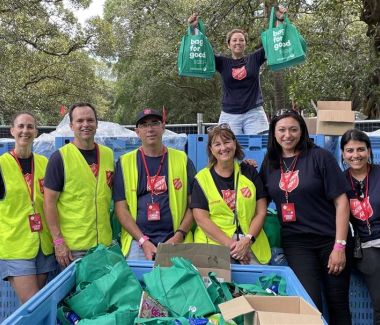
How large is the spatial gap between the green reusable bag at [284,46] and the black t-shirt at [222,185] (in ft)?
5.84

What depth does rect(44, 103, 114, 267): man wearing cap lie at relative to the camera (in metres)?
3.07

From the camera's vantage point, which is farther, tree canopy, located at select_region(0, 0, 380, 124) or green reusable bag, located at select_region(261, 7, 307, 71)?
tree canopy, located at select_region(0, 0, 380, 124)

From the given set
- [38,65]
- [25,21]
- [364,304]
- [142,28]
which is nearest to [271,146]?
[364,304]

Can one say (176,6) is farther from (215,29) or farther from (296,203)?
(296,203)

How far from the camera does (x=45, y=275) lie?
3.17 meters

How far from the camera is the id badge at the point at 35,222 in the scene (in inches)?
121

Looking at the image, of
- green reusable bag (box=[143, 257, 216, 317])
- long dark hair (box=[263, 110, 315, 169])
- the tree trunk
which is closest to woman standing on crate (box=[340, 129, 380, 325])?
Answer: long dark hair (box=[263, 110, 315, 169])

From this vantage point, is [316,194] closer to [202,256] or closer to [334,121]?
[202,256]

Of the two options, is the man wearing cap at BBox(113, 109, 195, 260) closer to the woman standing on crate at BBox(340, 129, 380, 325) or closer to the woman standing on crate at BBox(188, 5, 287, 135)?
the woman standing on crate at BBox(340, 129, 380, 325)

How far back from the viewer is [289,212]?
307 cm

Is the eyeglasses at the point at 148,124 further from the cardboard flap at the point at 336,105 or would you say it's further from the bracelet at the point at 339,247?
the cardboard flap at the point at 336,105

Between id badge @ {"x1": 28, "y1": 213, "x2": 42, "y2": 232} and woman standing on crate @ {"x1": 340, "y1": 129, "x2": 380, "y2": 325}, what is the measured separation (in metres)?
2.11

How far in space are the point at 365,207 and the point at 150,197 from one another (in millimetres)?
1464

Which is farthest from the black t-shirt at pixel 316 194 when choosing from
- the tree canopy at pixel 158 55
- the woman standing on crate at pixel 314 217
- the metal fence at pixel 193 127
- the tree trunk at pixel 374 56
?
Answer: the tree trunk at pixel 374 56
